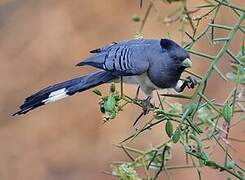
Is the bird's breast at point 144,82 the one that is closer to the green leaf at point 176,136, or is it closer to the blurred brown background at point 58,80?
the green leaf at point 176,136

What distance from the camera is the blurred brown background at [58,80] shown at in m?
3.89

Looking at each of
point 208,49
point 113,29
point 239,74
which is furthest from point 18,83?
point 239,74

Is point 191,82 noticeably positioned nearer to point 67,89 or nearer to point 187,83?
point 187,83

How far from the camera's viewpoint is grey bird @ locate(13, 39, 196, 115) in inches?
61.6

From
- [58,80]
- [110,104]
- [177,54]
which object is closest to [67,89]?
[177,54]

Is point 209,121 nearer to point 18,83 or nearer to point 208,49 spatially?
point 208,49

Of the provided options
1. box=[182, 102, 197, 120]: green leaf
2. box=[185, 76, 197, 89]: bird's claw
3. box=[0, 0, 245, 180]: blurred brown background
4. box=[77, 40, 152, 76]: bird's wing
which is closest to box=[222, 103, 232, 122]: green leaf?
box=[182, 102, 197, 120]: green leaf

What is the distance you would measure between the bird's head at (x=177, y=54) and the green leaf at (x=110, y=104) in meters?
0.24

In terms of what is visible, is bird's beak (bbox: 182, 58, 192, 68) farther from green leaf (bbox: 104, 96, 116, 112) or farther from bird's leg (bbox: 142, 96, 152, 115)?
green leaf (bbox: 104, 96, 116, 112)

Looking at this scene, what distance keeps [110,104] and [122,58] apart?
342mm

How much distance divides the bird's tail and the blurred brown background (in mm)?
1900

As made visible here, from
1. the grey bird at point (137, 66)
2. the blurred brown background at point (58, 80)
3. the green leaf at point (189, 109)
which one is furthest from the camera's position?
the blurred brown background at point (58, 80)

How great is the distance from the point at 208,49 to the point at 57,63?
39.0 inches

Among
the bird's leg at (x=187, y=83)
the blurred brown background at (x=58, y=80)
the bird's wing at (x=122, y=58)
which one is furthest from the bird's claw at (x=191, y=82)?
the blurred brown background at (x=58, y=80)
